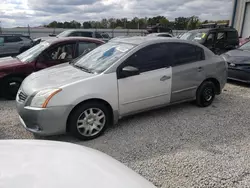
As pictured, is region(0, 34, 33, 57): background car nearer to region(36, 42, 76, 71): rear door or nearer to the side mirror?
region(36, 42, 76, 71): rear door

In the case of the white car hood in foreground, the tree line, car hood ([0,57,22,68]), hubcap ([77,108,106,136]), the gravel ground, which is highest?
the tree line

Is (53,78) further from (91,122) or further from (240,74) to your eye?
(240,74)

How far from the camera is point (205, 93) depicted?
4.73m

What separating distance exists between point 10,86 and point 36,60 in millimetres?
850

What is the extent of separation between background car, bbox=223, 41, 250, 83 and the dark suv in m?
2.17

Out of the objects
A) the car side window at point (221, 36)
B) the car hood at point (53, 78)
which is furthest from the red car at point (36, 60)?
the car side window at point (221, 36)

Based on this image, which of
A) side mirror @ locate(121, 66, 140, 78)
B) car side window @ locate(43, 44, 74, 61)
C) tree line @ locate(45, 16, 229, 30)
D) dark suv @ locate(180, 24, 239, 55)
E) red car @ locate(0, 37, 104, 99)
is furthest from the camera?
tree line @ locate(45, 16, 229, 30)

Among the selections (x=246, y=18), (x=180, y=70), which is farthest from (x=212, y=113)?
(x=246, y=18)

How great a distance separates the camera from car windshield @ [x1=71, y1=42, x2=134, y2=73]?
12.2 feet

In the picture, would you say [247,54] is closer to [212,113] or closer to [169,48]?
[212,113]

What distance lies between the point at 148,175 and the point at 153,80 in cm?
177

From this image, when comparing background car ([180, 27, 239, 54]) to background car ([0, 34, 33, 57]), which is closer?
background car ([180, 27, 239, 54])

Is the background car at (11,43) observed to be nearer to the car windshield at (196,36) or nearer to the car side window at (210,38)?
the car windshield at (196,36)

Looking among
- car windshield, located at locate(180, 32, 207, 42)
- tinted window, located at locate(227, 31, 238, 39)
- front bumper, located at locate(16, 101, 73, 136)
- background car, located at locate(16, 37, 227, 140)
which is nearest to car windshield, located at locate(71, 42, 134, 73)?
background car, located at locate(16, 37, 227, 140)
